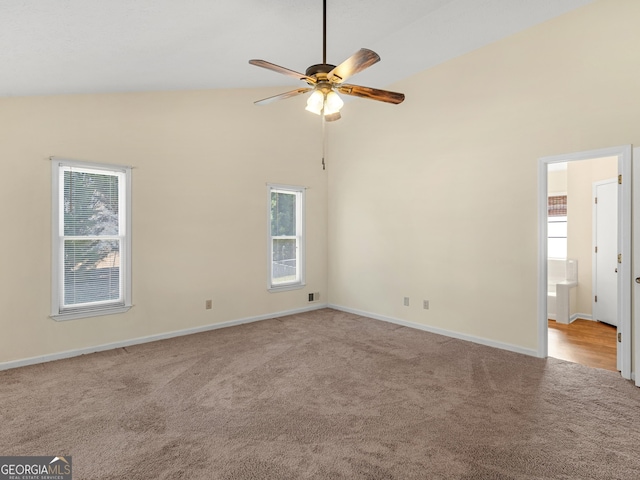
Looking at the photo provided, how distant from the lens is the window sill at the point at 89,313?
3.71 m

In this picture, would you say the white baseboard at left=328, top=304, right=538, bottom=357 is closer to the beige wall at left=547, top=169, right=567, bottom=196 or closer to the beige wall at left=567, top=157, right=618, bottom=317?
the beige wall at left=567, top=157, right=618, bottom=317

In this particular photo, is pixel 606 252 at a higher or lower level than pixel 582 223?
lower

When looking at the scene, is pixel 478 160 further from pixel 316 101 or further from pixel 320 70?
pixel 320 70

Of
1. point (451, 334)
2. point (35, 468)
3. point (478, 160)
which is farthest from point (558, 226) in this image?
point (35, 468)

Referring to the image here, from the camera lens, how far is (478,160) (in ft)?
13.9

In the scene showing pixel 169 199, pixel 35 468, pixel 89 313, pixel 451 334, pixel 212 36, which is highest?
pixel 212 36

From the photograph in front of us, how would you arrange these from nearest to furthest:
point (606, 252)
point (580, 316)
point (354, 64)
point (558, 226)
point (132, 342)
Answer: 1. point (354, 64)
2. point (132, 342)
3. point (606, 252)
4. point (580, 316)
5. point (558, 226)

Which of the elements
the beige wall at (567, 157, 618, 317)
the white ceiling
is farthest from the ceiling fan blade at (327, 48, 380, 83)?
the beige wall at (567, 157, 618, 317)

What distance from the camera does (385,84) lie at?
17.1ft

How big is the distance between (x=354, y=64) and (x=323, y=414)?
97.5 inches

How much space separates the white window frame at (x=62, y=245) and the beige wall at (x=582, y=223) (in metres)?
6.44

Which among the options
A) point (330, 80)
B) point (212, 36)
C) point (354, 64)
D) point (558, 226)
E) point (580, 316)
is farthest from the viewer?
point (558, 226)

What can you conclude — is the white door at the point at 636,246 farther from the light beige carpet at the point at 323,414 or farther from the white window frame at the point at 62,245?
the white window frame at the point at 62,245

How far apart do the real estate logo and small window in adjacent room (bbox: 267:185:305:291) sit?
3.56 m
